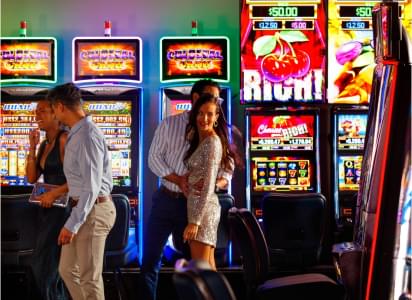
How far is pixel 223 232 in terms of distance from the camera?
17.0 ft

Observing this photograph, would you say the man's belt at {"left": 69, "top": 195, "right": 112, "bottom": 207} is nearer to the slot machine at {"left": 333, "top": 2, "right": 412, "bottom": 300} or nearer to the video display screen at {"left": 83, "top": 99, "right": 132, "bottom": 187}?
the slot machine at {"left": 333, "top": 2, "right": 412, "bottom": 300}

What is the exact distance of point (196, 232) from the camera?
3.31 metres

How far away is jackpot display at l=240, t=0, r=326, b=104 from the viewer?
5.52m

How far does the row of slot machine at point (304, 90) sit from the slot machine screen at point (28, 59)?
60.6 inches

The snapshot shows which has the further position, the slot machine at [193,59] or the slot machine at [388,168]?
the slot machine at [193,59]

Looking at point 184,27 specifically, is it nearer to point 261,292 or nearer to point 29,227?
point 29,227

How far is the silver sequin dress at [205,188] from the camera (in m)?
3.32

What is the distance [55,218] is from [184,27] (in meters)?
3.09

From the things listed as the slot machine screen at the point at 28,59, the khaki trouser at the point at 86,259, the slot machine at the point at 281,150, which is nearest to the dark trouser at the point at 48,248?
the khaki trouser at the point at 86,259

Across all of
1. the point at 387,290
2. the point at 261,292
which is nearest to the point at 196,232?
the point at 261,292

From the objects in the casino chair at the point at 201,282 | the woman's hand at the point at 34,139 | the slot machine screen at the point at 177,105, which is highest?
the slot machine screen at the point at 177,105

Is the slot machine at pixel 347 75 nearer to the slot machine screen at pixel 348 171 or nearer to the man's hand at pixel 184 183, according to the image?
the slot machine screen at pixel 348 171

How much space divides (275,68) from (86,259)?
2694 mm

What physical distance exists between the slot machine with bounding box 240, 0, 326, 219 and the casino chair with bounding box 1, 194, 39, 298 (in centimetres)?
165
